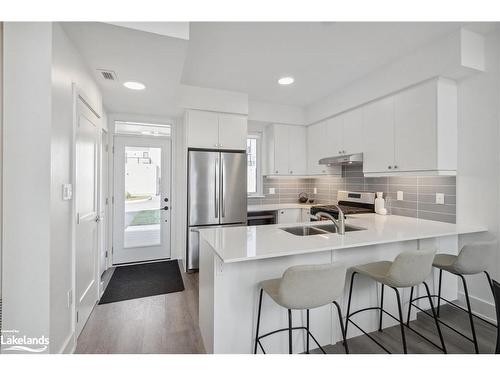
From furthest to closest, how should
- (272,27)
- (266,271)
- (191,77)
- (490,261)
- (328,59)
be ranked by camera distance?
(191,77) < (328,59) < (490,261) < (272,27) < (266,271)

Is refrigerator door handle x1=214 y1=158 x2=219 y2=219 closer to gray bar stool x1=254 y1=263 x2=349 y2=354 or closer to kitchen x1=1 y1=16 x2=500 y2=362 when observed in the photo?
kitchen x1=1 y1=16 x2=500 y2=362

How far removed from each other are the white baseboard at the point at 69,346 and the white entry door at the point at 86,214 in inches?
5.9

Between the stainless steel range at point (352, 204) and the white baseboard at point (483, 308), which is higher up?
the stainless steel range at point (352, 204)

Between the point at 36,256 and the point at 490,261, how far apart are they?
3.65 metres

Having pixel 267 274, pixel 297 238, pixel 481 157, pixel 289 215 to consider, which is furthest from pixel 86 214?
pixel 481 157

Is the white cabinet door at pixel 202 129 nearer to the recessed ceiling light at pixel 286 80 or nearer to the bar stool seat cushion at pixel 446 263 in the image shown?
the recessed ceiling light at pixel 286 80

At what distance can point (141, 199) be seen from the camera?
3740 mm

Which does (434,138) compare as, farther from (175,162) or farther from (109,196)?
(109,196)

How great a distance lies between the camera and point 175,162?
12.9 feet

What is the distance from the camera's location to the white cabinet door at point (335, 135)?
3527 millimetres

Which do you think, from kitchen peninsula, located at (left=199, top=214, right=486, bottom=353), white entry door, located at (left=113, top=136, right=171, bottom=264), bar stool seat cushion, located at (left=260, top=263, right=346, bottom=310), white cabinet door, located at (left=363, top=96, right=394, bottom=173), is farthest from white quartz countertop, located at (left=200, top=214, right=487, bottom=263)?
white entry door, located at (left=113, top=136, right=171, bottom=264)

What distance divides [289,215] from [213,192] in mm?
1427

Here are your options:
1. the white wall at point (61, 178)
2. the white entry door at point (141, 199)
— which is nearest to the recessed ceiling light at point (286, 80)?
the white entry door at point (141, 199)
